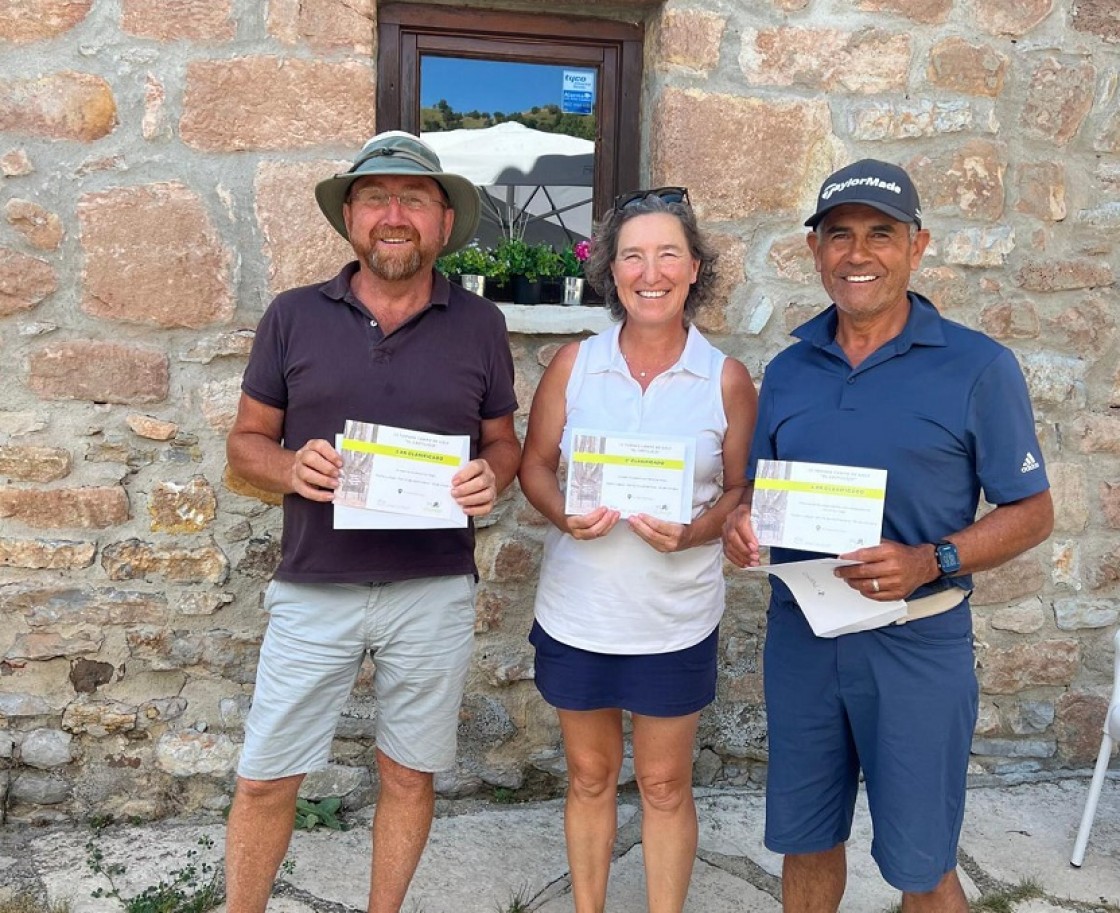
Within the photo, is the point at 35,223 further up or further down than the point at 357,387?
further up

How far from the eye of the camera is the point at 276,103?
117 inches

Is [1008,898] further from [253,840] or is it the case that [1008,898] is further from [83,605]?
[83,605]

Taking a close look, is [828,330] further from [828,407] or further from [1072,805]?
[1072,805]

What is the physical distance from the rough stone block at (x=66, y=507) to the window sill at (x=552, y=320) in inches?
49.9

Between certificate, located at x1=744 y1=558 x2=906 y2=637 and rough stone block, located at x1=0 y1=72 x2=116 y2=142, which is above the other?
rough stone block, located at x1=0 y1=72 x2=116 y2=142

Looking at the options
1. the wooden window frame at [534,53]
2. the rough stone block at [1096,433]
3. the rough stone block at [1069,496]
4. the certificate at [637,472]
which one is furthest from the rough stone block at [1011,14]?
the certificate at [637,472]

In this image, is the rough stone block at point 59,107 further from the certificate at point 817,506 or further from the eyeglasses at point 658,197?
the certificate at point 817,506

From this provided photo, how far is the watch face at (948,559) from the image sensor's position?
200 cm

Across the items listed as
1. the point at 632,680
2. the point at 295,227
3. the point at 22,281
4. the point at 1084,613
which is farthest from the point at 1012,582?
the point at 22,281

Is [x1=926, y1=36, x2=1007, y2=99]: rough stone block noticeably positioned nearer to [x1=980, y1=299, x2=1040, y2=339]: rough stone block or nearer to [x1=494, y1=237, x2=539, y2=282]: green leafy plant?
[x1=980, y1=299, x2=1040, y2=339]: rough stone block

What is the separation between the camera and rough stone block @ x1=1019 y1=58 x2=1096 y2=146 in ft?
10.9

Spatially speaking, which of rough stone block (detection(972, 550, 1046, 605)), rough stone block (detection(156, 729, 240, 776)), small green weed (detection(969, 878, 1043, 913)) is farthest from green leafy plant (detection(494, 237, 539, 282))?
small green weed (detection(969, 878, 1043, 913))

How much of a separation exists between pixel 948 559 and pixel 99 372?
2351 millimetres

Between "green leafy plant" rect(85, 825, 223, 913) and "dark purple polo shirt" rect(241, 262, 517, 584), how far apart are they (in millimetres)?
1007
